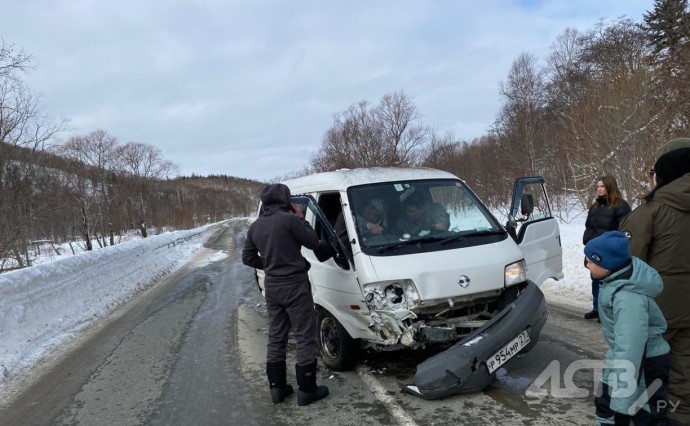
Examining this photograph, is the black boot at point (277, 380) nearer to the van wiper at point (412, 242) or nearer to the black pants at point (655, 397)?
the van wiper at point (412, 242)

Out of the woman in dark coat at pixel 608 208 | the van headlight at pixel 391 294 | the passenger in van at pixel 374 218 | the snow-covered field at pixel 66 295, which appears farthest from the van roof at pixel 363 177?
the snow-covered field at pixel 66 295

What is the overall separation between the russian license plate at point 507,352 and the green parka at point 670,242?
1.19m

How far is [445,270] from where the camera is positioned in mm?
4066

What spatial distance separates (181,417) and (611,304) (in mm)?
3592

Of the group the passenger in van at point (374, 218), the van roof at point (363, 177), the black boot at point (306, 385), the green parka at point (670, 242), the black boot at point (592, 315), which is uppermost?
the van roof at point (363, 177)

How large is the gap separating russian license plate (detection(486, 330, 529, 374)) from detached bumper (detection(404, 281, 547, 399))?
0.10 feet

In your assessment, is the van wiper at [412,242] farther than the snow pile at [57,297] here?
No

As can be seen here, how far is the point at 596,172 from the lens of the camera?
19.2m

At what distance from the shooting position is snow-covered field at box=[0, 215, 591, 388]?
6.85 m

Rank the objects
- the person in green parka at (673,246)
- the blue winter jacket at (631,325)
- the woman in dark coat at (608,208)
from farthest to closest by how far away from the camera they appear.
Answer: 1. the woman in dark coat at (608,208)
2. the person in green parka at (673,246)
3. the blue winter jacket at (631,325)

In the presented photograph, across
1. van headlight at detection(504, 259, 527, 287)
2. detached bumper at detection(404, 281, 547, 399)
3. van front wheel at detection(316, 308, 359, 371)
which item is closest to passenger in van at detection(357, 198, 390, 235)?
van front wheel at detection(316, 308, 359, 371)

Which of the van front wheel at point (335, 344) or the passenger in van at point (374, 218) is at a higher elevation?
the passenger in van at point (374, 218)

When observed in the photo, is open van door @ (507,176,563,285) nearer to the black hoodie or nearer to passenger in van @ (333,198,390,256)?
passenger in van @ (333,198,390,256)

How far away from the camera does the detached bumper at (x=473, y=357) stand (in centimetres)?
364
